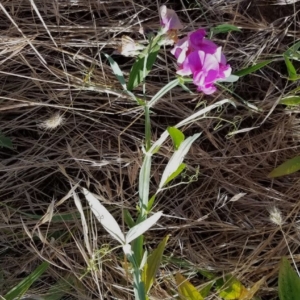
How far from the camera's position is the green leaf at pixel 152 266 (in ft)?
3.58

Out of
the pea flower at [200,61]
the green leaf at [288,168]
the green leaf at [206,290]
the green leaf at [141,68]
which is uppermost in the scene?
the pea flower at [200,61]

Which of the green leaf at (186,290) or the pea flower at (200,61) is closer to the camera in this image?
the pea flower at (200,61)

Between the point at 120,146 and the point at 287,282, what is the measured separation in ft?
1.51

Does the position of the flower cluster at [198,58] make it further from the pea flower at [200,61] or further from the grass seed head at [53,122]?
the grass seed head at [53,122]

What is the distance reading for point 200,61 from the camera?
1.00m

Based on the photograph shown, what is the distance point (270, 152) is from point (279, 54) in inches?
8.9

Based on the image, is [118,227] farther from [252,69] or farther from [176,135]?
[252,69]

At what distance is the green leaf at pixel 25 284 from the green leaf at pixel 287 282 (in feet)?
1.61

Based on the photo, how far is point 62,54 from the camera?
4.09 feet

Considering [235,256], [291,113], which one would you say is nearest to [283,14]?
[291,113]

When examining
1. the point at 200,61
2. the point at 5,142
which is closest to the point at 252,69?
the point at 200,61

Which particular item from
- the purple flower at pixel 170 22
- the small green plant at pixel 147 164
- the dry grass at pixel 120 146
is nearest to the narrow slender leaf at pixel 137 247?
the small green plant at pixel 147 164

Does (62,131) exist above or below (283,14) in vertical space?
below

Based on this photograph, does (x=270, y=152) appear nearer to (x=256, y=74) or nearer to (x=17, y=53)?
(x=256, y=74)
